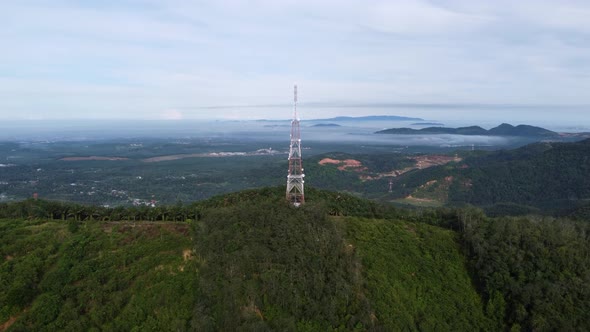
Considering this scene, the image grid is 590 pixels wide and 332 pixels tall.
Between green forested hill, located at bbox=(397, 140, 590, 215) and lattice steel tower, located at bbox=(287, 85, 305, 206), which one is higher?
lattice steel tower, located at bbox=(287, 85, 305, 206)

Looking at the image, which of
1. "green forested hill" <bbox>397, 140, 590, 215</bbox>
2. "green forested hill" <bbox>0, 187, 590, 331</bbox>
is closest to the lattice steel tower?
"green forested hill" <bbox>0, 187, 590, 331</bbox>

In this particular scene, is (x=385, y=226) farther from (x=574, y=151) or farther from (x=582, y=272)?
(x=574, y=151)

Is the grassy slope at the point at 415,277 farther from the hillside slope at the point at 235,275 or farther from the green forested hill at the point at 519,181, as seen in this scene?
the green forested hill at the point at 519,181

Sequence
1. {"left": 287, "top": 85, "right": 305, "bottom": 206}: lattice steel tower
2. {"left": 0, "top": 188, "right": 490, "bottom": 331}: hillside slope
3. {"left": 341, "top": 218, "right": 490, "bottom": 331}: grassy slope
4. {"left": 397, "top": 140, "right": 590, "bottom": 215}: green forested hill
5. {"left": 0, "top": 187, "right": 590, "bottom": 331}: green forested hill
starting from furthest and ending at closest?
{"left": 397, "top": 140, "right": 590, "bottom": 215}: green forested hill → {"left": 287, "top": 85, "right": 305, "bottom": 206}: lattice steel tower → {"left": 341, "top": 218, "right": 490, "bottom": 331}: grassy slope → {"left": 0, "top": 187, "right": 590, "bottom": 331}: green forested hill → {"left": 0, "top": 188, "right": 490, "bottom": 331}: hillside slope

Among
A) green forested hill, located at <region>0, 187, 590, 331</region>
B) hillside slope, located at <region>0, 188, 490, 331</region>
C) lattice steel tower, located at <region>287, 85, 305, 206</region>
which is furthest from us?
lattice steel tower, located at <region>287, 85, 305, 206</region>

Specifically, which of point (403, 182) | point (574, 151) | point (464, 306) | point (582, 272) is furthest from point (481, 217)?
point (574, 151)

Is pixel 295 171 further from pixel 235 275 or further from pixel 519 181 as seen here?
pixel 519 181

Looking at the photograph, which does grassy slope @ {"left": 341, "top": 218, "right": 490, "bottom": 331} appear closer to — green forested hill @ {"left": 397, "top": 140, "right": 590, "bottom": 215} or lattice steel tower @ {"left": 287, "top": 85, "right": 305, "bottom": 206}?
lattice steel tower @ {"left": 287, "top": 85, "right": 305, "bottom": 206}
